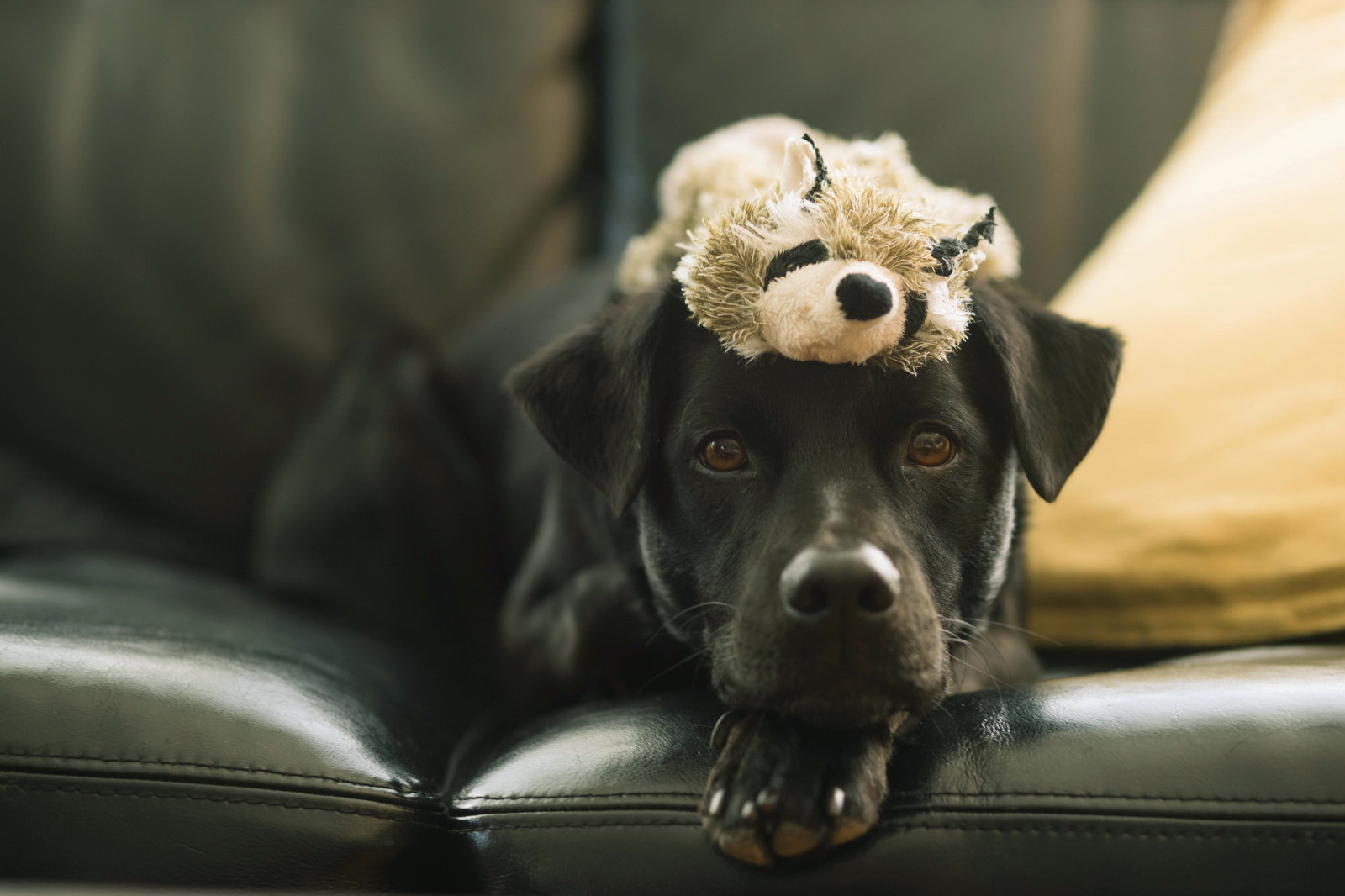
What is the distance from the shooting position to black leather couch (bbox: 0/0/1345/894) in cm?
82

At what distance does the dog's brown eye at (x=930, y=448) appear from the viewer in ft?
3.47

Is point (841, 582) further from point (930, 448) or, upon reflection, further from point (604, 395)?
point (604, 395)

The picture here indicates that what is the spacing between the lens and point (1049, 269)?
6.75 feet

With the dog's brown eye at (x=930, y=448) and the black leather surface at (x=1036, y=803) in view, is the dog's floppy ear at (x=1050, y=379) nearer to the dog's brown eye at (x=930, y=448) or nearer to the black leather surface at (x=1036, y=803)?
the dog's brown eye at (x=930, y=448)

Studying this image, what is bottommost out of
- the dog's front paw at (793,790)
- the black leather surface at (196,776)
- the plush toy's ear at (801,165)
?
the black leather surface at (196,776)

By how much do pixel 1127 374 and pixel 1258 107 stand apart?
545 millimetres

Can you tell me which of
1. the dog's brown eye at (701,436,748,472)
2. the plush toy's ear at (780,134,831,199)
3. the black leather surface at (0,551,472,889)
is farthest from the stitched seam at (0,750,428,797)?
the plush toy's ear at (780,134,831,199)

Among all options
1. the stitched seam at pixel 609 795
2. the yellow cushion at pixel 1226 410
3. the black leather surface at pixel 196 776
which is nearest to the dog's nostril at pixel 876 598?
the stitched seam at pixel 609 795

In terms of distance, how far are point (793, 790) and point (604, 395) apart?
51 centimetres

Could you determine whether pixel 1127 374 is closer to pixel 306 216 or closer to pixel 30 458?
pixel 306 216

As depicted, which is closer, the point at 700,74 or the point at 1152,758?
the point at 1152,758

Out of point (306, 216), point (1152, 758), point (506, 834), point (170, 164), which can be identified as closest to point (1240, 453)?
point (1152, 758)

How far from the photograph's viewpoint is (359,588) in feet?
6.10

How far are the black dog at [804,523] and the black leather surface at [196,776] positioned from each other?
324 millimetres
